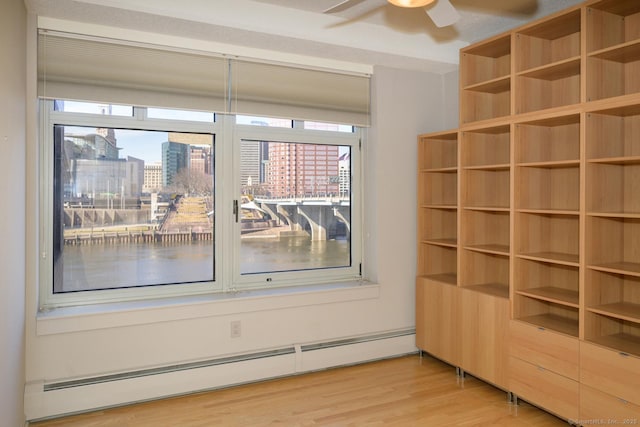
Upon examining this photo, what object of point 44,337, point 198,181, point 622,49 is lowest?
point 44,337

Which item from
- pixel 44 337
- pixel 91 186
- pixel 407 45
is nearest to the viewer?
pixel 44 337

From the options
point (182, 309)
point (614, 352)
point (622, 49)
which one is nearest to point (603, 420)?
point (614, 352)

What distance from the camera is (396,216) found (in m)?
4.14

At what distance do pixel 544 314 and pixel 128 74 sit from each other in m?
3.32

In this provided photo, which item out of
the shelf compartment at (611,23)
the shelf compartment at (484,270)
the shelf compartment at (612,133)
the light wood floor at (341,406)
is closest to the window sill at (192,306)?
the light wood floor at (341,406)

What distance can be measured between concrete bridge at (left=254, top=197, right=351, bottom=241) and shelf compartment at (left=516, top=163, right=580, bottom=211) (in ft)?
4.90

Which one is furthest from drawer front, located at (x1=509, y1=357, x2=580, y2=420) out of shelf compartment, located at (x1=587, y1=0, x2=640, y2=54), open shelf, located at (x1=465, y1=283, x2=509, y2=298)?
shelf compartment, located at (x1=587, y1=0, x2=640, y2=54)

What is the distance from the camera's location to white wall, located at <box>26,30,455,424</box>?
3031 millimetres

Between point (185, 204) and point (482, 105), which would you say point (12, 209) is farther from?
point (482, 105)

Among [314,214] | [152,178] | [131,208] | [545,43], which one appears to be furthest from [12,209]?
[545,43]

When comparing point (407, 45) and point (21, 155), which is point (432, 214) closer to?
point (407, 45)

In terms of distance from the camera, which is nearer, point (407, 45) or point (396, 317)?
point (407, 45)

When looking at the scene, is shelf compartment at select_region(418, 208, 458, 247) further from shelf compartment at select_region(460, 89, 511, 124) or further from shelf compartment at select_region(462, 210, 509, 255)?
shelf compartment at select_region(460, 89, 511, 124)

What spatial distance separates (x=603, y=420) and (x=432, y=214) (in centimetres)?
199
